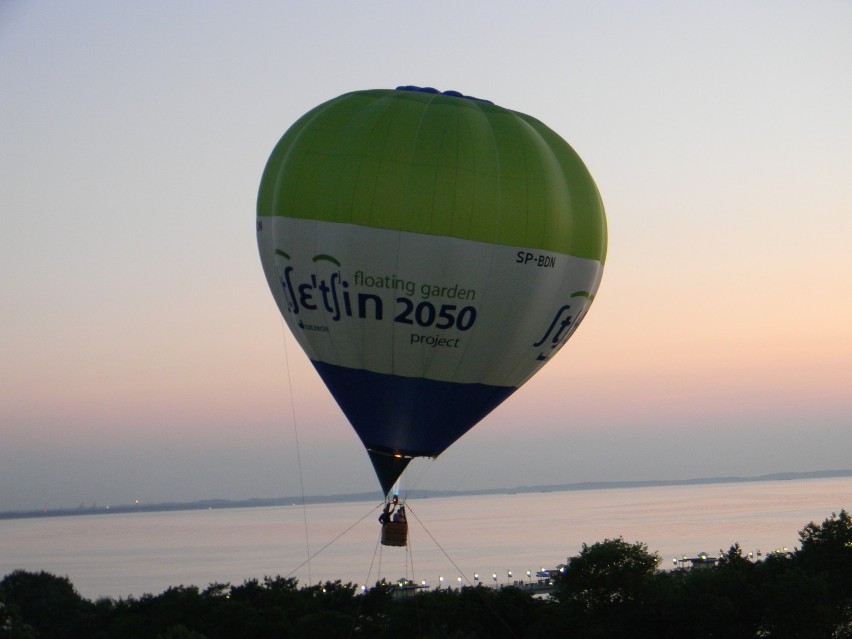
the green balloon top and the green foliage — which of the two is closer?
the green balloon top

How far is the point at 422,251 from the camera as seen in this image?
1653cm

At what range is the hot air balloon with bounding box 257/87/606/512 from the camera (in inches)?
653

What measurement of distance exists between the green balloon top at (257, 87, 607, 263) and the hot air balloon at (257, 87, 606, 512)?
22 mm

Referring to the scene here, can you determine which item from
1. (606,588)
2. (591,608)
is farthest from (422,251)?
(606,588)

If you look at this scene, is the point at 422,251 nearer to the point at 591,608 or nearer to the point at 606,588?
the point at 591,608

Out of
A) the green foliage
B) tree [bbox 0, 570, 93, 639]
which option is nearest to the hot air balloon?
the green foliage

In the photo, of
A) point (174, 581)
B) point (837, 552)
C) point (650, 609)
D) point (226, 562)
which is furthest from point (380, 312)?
point (226, 562)

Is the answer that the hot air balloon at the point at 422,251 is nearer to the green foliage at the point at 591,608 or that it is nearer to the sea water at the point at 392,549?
the green foliage at the point at 591,608

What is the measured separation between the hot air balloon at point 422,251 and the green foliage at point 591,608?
42.8ft

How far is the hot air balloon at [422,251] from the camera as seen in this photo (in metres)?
16.6

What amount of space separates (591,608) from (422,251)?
684 inches

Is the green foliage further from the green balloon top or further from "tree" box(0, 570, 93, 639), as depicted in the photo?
the green balloon top

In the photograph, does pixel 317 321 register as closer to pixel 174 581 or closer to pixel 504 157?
pixel 504 157

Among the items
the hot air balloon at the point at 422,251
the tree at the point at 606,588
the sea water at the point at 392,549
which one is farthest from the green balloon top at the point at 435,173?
the sea water at the point at 392,549
